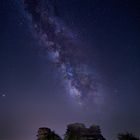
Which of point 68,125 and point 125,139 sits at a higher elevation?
point 68,125

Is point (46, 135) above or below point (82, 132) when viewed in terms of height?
below

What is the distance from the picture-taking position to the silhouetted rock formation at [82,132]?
191 feet

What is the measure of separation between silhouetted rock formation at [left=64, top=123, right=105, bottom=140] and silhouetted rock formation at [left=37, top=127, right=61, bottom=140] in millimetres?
2461

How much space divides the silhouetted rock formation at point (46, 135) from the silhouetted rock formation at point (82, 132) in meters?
2.46

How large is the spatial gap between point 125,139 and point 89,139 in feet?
20.1

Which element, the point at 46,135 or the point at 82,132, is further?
the point at 82,132

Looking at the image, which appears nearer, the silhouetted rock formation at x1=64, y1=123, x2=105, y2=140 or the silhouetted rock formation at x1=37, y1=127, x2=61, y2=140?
the silhouetted rock formation at x1=37, y1=127, x2=61, y2=140

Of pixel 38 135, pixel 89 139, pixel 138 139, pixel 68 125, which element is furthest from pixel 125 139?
pixel 38 135

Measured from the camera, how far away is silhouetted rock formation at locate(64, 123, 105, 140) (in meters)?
58.1

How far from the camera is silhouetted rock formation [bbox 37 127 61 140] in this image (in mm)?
57250

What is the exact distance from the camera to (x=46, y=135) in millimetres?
57438

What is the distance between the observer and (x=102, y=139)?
5853cm

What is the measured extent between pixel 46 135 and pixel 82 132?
632 centimetres

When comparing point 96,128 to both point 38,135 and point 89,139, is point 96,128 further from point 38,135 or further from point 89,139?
point 38,135
